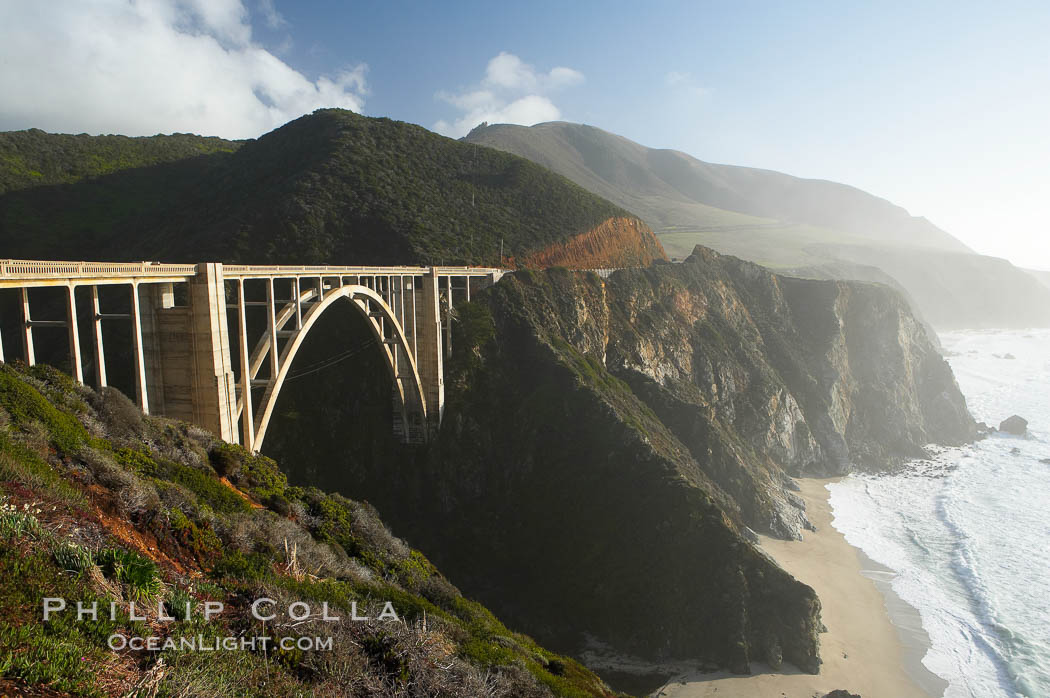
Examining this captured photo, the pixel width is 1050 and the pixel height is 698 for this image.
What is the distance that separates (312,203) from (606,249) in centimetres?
2548

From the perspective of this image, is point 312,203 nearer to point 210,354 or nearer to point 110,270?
point 210,354

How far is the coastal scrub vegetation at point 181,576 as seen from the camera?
4191 millimetres

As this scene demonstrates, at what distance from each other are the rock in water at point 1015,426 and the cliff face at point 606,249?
35.9 metres

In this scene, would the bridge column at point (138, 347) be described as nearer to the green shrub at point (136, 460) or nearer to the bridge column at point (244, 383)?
the bridge column at point (244, 383)

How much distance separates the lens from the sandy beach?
1784cm

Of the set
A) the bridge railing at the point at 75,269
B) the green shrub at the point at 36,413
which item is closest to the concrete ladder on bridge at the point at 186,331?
the bridge railing at the point at 75,269

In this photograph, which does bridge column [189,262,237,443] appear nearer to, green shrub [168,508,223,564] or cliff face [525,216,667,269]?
green shrub [168,508,223,564]

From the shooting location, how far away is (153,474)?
862 centimetres

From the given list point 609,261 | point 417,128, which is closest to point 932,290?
point 609,261

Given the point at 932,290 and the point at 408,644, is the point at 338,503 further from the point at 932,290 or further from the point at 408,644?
the point at 932,290

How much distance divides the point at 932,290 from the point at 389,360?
164001mm

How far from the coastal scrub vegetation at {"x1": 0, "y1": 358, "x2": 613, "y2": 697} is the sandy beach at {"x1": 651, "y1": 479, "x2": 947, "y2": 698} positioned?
8837 mm

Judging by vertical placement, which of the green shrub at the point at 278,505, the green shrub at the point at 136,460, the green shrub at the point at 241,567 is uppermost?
the green shrub at the point at 136,460

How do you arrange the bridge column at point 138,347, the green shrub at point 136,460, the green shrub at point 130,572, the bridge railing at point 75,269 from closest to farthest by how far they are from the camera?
the green shrub at point 130,572
the green shrub at point 136,460
the bridge railing at point 75,269
the bridge column at point 138,347
